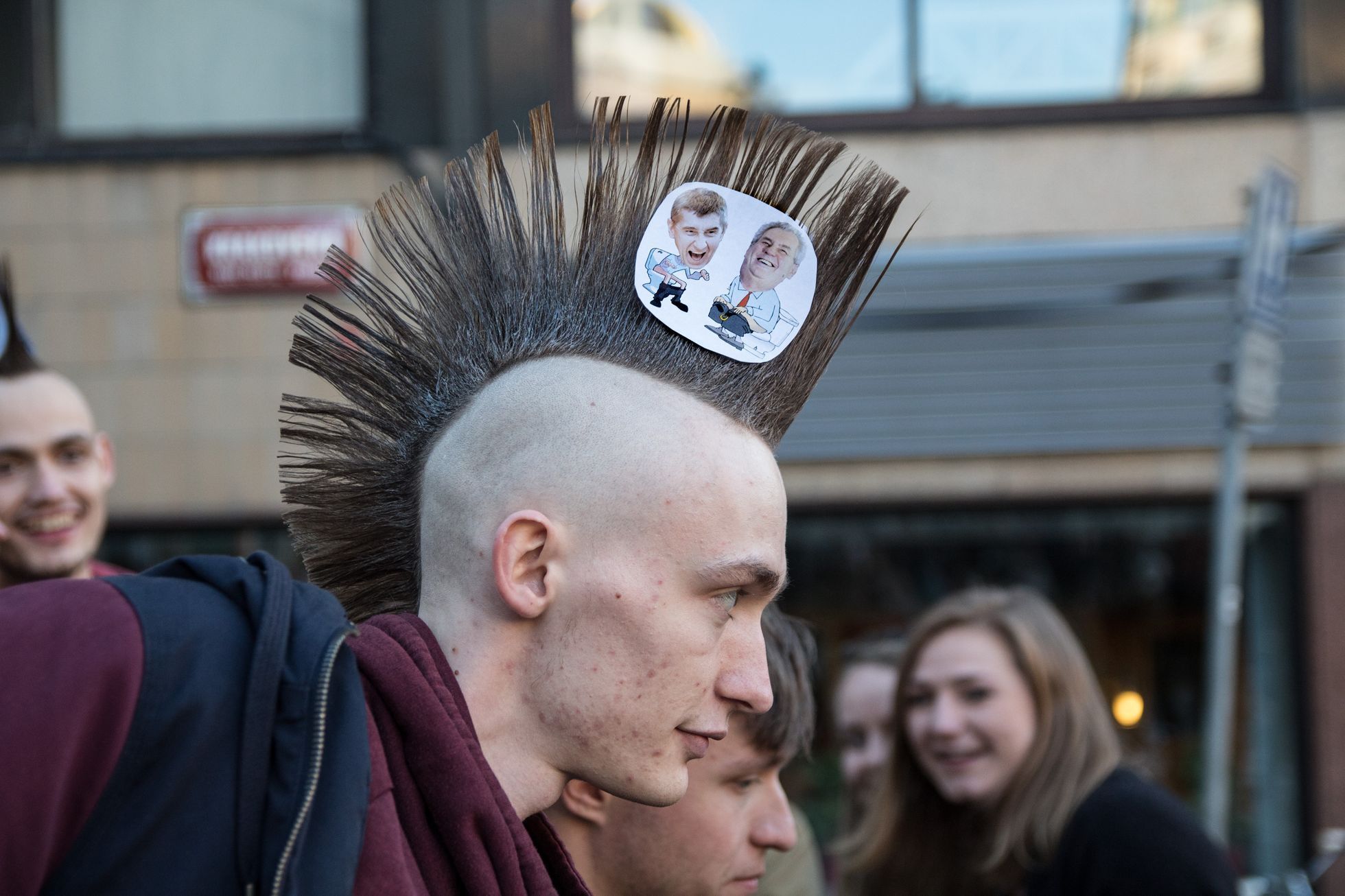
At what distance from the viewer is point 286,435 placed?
2.02 metres

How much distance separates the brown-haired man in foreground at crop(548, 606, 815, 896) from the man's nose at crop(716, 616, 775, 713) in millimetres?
504

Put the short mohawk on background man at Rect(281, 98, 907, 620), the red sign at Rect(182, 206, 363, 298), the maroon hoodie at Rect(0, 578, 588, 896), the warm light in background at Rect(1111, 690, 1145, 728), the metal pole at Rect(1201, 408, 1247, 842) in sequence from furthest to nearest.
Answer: the red sign at Rect(182, 206, 363, 298)
the warm light in background at Rect(1111, 690, 1145, 728)
the metal pole at Rect(1201, 408, 1247, 842)
the short mohawk on background man at Rect(281, 98, 907, 620)
the maroon hoodie at Rect(0, 578, 588, 896)

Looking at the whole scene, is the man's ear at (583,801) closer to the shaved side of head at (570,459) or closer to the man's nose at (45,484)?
the shaved side of head at (570,459)

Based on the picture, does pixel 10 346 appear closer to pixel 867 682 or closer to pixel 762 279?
pixel 867 682

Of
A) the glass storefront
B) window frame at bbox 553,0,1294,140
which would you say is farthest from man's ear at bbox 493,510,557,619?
window frame at bbox 553,0,1294,140

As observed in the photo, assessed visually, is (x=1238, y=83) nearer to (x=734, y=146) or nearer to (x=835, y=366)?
(x=835, y=366)

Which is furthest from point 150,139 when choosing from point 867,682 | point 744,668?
point 744,668

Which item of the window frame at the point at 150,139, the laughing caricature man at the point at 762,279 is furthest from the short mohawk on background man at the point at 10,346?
the window frame at the point at 150,139

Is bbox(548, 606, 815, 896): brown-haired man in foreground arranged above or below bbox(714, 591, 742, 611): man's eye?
below

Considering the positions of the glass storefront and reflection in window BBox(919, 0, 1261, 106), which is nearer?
the glass storefront

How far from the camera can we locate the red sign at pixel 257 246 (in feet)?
23.2

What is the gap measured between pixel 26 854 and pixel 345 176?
619cm

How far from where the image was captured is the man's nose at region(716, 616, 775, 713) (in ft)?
5.82

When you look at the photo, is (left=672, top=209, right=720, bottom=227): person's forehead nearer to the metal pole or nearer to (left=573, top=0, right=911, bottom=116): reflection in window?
the metal pole
